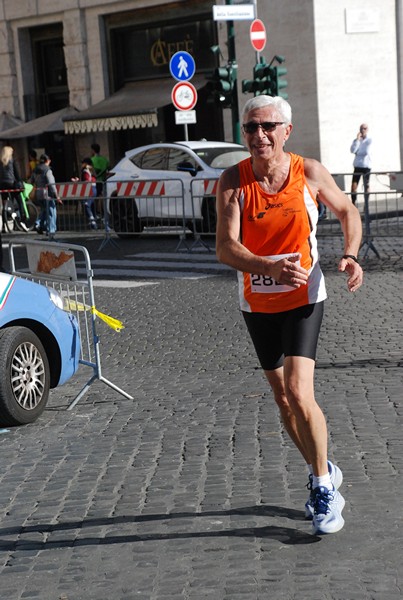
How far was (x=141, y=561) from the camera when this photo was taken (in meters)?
4.72

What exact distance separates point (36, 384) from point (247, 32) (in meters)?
24.7

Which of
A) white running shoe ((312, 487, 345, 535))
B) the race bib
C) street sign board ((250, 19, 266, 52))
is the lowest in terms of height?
white running shoe ((312, 487, 345, 535))

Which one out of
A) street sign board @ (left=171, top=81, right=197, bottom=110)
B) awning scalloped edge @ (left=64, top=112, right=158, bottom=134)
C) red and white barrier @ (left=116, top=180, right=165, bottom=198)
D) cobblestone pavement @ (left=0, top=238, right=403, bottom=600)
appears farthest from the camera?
awning scalloped edge @ (left=64, top=112, right=158, bottom=134)

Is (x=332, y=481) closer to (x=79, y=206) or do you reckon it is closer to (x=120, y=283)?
(x=120, y=283)

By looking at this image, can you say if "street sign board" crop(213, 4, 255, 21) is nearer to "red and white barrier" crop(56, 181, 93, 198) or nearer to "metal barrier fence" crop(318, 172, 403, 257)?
"red and white barrier" crop(56, 181, 93, 198)

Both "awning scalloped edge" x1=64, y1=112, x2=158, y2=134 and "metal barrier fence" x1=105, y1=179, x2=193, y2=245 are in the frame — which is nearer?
"metal barrier fence" x1=105, y1=179, x2=193, y2=245

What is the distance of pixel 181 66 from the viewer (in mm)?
24312

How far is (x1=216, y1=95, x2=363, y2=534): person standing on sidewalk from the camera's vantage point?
4.94m

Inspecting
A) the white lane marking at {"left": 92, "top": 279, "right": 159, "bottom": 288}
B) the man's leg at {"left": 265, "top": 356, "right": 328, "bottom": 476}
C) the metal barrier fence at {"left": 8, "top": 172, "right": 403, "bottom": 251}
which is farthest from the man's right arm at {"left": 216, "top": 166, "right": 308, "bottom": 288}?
the metal barrier fence at {"left": 8, "top": 172, "right": 403, "bottom": 251}

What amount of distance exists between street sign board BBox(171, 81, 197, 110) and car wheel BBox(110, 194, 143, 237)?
4.04m

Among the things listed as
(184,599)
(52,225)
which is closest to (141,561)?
(184,599)

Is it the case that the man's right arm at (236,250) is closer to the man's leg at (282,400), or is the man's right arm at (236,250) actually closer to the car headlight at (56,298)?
the man's leg at (282,400)

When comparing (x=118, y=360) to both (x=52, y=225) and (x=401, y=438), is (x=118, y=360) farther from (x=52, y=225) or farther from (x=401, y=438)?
(x=52, y=225)

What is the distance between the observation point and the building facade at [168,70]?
3002cm
